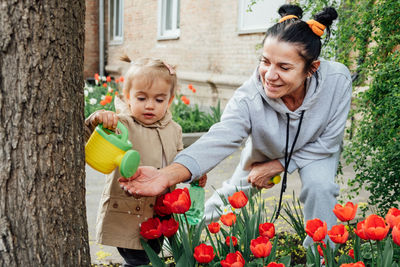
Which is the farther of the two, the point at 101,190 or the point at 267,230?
the point at 101,190

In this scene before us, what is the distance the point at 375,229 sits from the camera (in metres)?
1.41

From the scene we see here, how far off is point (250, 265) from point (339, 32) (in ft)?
6.33

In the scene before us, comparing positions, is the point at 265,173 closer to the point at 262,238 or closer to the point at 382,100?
the point at 382,100

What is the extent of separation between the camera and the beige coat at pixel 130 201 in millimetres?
1989

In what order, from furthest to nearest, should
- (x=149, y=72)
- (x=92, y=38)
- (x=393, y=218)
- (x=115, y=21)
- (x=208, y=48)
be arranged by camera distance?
1. (x=92, y=38)
2. (x=115, y=21)
3. (x=208, y=48)
4. (x=149, y=72)
5. (x=393, y=218)

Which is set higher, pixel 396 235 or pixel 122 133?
pixel 122 133

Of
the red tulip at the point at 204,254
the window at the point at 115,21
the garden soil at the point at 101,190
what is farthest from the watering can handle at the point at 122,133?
the window at the point at 115,21

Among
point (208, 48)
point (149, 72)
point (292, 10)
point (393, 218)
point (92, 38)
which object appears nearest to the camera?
point (393, 218)

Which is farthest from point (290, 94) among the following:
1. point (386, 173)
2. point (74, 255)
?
point (74, 255)

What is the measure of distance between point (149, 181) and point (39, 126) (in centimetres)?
53

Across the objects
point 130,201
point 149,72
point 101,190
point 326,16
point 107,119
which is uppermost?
point 326,16

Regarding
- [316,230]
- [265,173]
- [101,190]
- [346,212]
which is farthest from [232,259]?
[101,190]

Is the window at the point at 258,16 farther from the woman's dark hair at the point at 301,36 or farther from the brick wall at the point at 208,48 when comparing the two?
the woman's dark hair at the point at 301,36

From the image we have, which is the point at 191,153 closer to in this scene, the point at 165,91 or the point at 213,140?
the point at 213,140
